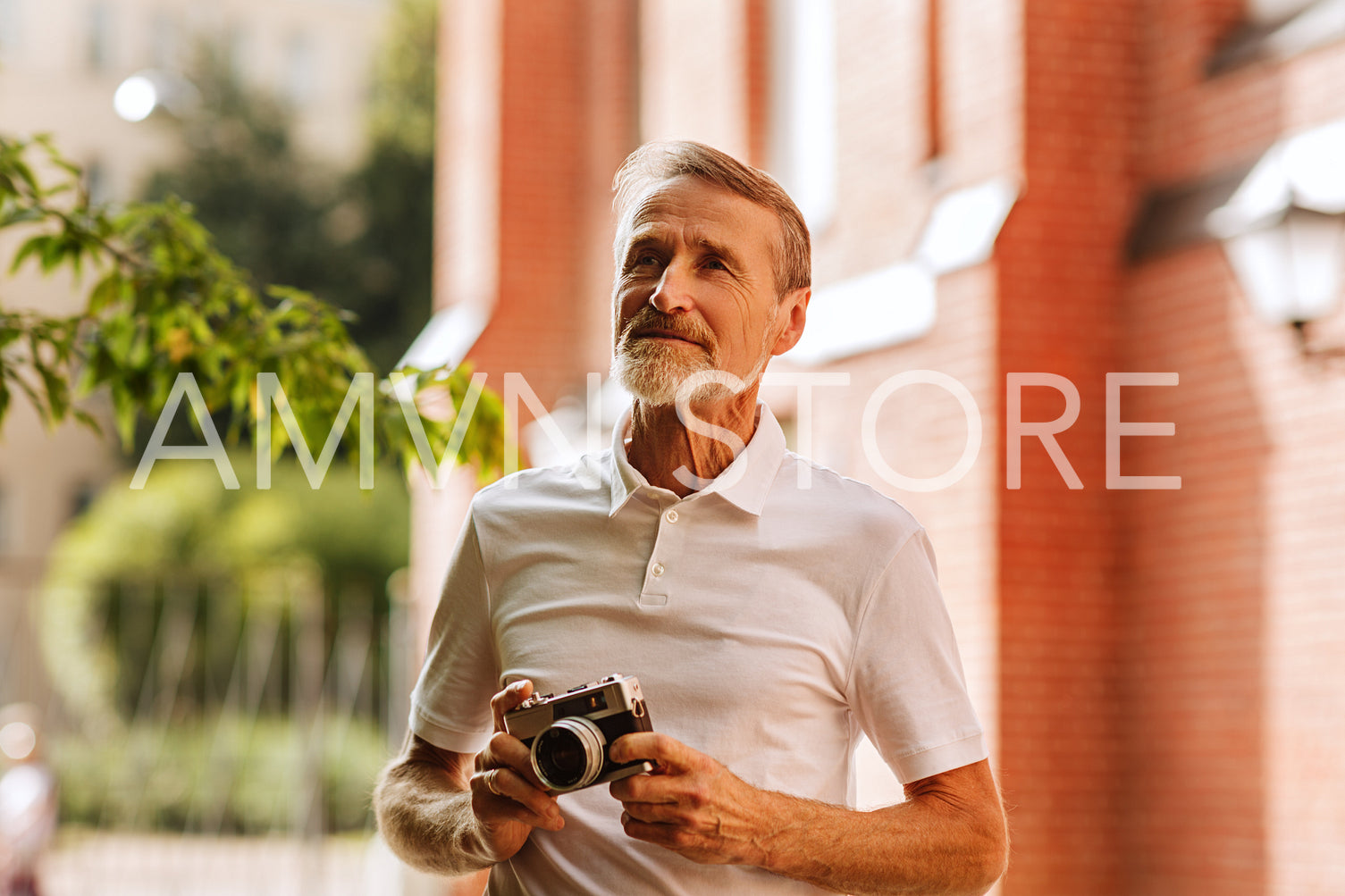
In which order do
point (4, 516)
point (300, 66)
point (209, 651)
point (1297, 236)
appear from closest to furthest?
point (1297, 236)
point (209, 651)
point (4, 516)
point (300, 66)

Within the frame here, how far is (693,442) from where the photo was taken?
2207 millimetres

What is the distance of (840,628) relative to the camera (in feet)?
6.69

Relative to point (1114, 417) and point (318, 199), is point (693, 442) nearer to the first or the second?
point (1114, 417)

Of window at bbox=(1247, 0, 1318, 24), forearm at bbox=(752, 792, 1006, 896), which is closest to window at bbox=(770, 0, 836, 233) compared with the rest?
window at bbox=(1247, 0, 1318, 24)

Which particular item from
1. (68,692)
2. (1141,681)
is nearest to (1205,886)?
(1141,681)

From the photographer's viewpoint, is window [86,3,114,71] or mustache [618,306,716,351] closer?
mustache [618,306,716,351]

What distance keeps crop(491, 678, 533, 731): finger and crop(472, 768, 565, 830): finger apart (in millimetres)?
75

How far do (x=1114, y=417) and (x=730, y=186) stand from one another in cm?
492

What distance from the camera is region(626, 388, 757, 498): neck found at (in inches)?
86.6

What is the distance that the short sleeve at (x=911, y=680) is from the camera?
1996 millimetres

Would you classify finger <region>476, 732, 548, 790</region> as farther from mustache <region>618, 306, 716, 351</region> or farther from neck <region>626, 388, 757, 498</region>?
mustache <region>618, 306, 716, 351</region>

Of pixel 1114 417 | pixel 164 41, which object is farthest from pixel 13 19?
pixel 1114 417

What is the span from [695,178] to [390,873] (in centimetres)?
891

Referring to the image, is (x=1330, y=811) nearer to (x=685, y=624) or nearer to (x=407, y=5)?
(x=685, y=624)
